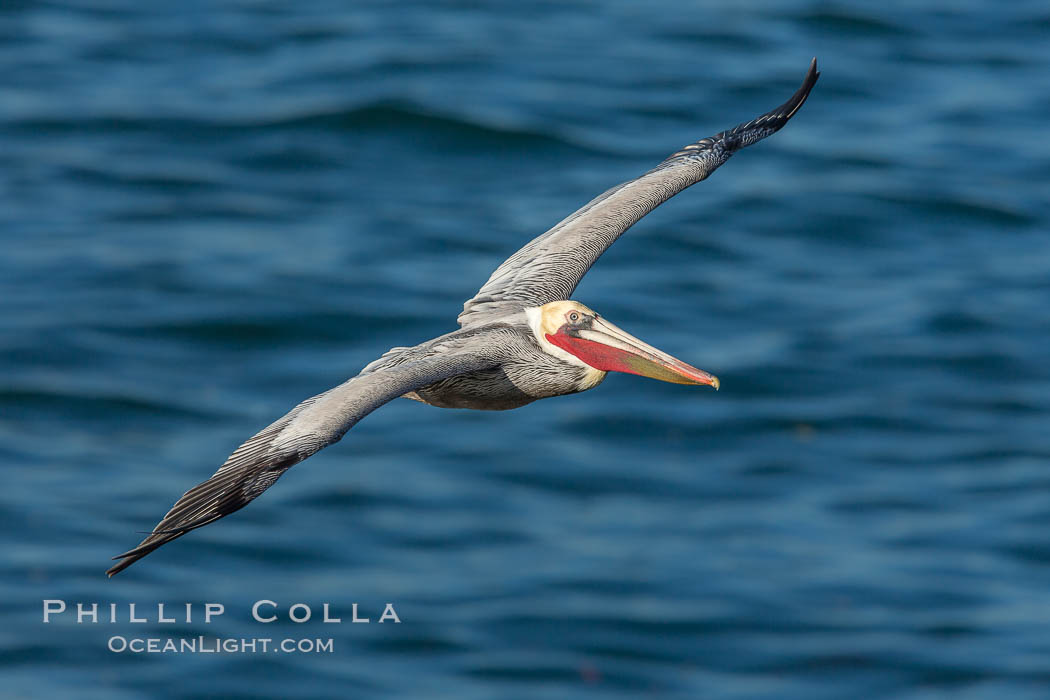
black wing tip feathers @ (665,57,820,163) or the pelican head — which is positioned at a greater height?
black wing tip feathers @ (665,57,820,163)

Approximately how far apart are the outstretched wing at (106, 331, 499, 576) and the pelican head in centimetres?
116

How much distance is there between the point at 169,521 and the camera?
988cm

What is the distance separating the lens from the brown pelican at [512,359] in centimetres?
1022

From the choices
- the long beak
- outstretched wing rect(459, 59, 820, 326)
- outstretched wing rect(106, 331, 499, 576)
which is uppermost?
outstretched wing rect(459, 59, 820, 326)

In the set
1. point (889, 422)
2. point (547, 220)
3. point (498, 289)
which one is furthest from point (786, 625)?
point (498, 289)

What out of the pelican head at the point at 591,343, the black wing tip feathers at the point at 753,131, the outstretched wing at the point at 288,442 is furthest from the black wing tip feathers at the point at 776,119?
the outstretched wing at the point at 288,442

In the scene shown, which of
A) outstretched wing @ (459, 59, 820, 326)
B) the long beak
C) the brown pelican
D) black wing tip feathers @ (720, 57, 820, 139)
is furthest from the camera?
black wing tip feathers @ (720, 57, 820, 139)

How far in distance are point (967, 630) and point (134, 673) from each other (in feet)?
62.8

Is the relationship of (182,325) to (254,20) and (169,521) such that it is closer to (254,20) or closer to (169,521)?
(254,20)

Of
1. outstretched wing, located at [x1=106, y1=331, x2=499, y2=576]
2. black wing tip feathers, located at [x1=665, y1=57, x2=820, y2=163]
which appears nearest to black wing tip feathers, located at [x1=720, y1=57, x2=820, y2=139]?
black wing tip feathers, located at [x1=665, y1=57, x2=820, y2=163]

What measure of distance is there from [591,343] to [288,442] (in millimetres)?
2862

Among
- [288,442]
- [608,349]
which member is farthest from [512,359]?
[288,442]

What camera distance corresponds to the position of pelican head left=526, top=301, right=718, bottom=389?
12008mm

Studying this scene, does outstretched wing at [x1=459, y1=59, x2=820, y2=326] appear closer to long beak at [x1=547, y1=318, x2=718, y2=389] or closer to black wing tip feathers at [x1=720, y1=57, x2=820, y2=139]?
black wing tip feathers at [x1=720, y1=57, x2=820, y2=139]
